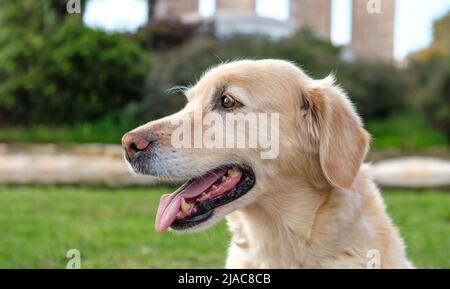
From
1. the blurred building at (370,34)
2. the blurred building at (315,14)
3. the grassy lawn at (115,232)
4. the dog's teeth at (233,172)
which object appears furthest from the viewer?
the blurred building at (315,14)

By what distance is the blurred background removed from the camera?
6812 mm

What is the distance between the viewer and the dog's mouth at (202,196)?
334 centimetres

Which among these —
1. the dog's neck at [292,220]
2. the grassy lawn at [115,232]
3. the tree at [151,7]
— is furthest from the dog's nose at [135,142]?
the tree at [151,7]

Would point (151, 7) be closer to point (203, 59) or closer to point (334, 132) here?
point (203, 59)

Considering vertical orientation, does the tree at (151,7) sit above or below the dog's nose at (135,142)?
above

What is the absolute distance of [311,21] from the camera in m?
24.6

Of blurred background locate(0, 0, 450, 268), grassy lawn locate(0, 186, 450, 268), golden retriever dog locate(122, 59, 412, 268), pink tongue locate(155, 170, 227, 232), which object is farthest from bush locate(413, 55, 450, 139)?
pink tongue locate(155, 170, 227, 232)

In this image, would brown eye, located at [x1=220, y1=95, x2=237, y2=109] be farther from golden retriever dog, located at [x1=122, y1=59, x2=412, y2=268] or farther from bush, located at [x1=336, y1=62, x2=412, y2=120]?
bush, located at [x1=336, y1=62, x2=412, y2=120]

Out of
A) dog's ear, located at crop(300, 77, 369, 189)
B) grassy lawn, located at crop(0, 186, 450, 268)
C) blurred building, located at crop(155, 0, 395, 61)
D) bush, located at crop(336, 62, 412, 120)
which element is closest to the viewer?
dog's ear, located at crop(300, 77, 369, 189)

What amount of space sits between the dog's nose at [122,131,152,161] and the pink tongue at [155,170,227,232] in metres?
0.30

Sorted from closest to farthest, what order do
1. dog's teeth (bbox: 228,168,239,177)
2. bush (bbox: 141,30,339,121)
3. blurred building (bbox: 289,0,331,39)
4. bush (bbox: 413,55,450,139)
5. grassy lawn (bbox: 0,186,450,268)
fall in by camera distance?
dog's teeth (bbox: 228,168,239,177) < grassy lawn (bbox: 0,186,450,268) < bush (bbox: 141,30,339,121) < bush (bbox: 413,55,450,139) < blurred building (bbox: 289,0,331,39)

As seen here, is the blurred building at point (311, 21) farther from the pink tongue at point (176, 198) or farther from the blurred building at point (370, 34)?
the pink tongue at point (176, 198)

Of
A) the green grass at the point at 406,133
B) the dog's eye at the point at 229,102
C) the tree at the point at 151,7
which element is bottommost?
the green grass at the point at 406,133

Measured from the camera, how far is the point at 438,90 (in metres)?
15.8
